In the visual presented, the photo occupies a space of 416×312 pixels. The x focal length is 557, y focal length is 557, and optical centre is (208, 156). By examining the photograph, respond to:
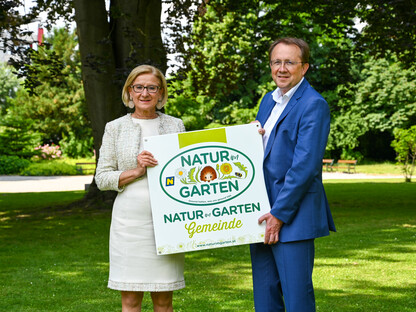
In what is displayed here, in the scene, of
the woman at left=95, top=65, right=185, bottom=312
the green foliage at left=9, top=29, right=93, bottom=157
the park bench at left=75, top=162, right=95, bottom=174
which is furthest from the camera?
the green foliage at left=9, top=29, right=93, bottom=157

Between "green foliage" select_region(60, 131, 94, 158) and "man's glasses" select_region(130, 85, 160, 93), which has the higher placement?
"green foliage" select_region(60, 131, 94, 158)

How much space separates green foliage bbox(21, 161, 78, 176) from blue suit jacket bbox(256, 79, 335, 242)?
32.2 meters

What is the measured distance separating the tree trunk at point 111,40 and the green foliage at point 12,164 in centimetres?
2228

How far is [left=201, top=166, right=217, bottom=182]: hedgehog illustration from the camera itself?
3.51 meters

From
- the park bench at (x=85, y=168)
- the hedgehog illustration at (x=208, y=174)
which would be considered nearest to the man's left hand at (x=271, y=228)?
the hedgehog illustration at (x=208, y=174)

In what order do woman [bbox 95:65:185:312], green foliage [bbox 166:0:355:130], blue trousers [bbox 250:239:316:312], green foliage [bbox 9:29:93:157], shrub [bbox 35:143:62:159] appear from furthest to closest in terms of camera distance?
green foliage [bbox 9:29:93:157]
shrub [bbox 35:143:62:159]
green foliage [bbox 166:0:355:130]
woman [bbox 95:65:185:312]
blue trousers [bbox 250:239:316:312]

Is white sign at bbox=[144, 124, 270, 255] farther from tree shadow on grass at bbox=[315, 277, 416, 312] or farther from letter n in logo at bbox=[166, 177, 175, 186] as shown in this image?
tree shadow on grass at bbox=[315, 277, 416, 312]

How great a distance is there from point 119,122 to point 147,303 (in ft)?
10.2

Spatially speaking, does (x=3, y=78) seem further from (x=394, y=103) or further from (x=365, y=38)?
(x=365, y=38)

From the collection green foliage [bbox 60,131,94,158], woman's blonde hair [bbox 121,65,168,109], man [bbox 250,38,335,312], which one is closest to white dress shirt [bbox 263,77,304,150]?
man [bbox 250,38,335,312]

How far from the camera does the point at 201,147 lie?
3.52 m

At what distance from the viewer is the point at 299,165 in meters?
3.26

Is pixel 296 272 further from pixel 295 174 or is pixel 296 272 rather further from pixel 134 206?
pixel 134 206

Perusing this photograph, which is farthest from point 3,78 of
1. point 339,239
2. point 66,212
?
point 339,239
